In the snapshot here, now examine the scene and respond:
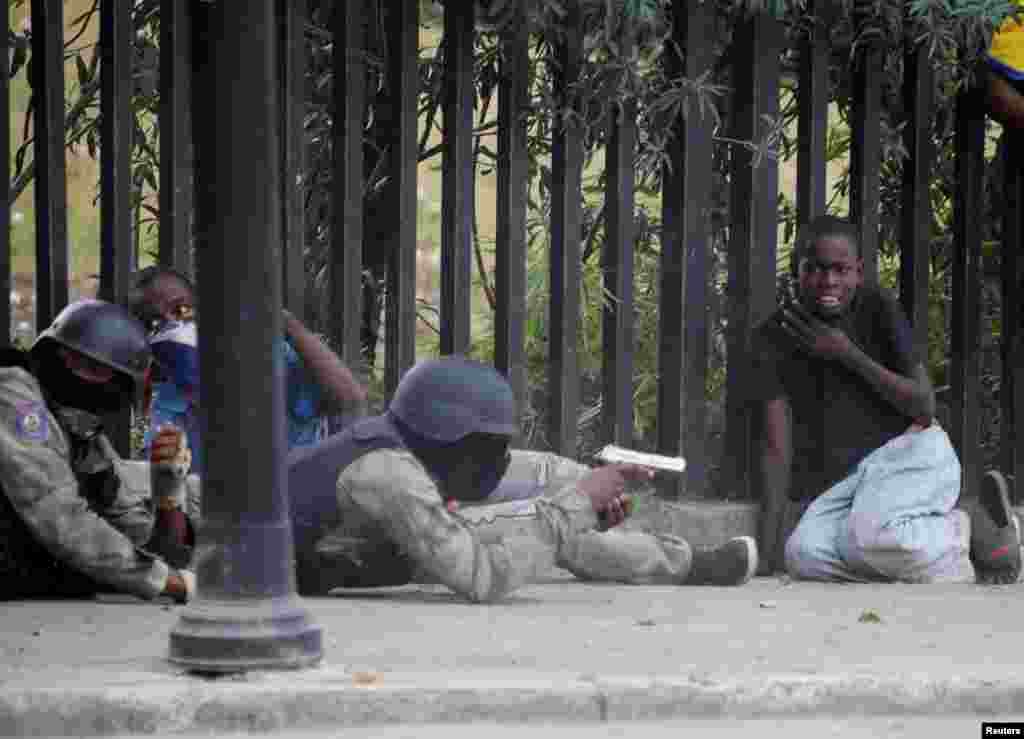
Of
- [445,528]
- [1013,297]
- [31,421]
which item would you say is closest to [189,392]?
[31,421]

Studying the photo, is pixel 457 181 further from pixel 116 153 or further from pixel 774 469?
pixel 774 469

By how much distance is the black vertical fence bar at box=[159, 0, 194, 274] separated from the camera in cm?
681

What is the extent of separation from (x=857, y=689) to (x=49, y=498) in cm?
236

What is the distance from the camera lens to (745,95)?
7430 millimetres

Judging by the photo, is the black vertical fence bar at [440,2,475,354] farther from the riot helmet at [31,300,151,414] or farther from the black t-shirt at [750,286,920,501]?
the riot helmet at [31,300,151,414]

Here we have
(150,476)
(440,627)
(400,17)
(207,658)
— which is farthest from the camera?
(400,17)

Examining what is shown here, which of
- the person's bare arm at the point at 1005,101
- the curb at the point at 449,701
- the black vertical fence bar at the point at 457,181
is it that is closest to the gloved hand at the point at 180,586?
the curb at the point at 449,701

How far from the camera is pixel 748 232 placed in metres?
7.43

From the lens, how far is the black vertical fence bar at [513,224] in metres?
7.15

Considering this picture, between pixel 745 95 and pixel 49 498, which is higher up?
pixel 745 95

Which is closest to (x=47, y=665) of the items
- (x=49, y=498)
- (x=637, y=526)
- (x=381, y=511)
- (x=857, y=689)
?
(x=49, y=498)

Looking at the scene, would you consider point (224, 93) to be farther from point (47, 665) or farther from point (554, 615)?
point (554, 615)

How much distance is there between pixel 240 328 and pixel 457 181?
2336 mm

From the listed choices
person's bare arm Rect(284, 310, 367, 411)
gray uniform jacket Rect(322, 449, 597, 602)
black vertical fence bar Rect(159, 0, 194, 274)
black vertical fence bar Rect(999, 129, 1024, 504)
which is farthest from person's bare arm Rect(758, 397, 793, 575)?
black vertical fence bar Rect(159, 0, 194, 274)
